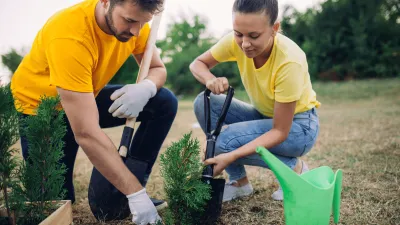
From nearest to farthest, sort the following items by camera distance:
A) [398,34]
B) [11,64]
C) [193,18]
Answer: [398,34] → [11,64] → [193,18]

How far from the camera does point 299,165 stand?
9.52 ft

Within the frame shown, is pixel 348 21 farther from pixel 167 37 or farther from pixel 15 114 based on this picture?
pixel 15 114

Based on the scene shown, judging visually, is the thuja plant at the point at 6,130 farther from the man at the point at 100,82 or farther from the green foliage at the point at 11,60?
the green foliage at the point at 11,60

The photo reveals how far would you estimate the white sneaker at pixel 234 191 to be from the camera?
2943 millimetres

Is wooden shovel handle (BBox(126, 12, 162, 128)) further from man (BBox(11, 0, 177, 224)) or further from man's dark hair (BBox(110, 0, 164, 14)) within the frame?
man's dark hair (BBox(110, 0, 164, 14))

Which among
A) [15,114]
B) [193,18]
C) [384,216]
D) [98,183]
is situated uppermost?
[193,18]

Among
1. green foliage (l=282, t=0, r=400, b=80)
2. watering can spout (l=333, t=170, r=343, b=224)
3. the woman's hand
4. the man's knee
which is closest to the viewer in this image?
watering can spout (l=333, t=170, r=343, b=224)

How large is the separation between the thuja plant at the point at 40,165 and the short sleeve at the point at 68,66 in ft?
0.92

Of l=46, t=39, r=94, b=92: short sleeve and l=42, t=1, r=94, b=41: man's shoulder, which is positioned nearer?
l=46, t=39, r=94, b=92: short sleeve

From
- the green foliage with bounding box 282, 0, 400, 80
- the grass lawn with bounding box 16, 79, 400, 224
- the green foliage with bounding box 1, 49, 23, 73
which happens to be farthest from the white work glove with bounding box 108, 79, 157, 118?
the green foliage with bounding box 1, 49, 23, 73

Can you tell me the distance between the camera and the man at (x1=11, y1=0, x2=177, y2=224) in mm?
2244

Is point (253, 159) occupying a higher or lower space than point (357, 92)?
higher

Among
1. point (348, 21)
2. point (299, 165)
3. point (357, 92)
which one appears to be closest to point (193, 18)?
point (348, 21)

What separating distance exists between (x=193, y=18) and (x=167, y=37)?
7.59 ft
